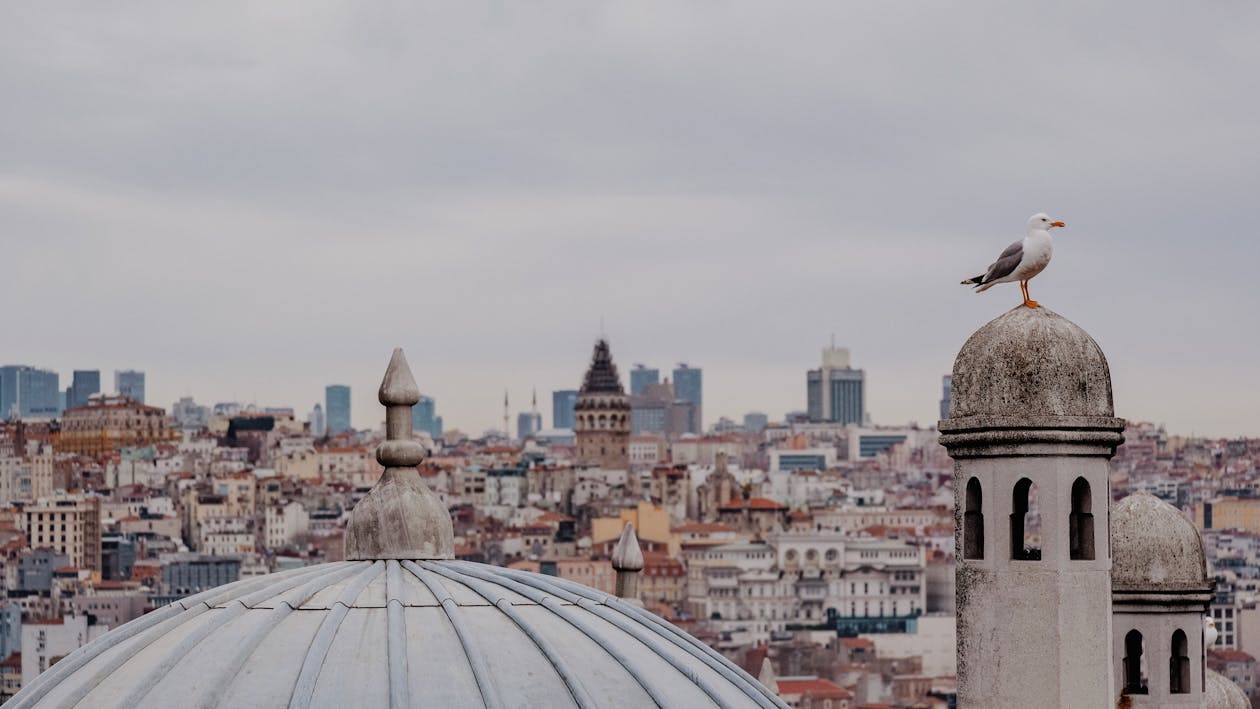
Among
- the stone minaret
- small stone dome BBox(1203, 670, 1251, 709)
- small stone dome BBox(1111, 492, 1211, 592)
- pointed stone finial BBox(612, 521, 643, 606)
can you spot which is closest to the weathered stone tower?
small stone dome BBox(1111, 492, 1211, 592)

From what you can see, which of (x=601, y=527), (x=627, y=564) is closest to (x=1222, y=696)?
(x=627, y=564)

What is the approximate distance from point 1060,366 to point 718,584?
92.5 metres

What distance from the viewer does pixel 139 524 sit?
370 ft

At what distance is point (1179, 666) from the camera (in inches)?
407

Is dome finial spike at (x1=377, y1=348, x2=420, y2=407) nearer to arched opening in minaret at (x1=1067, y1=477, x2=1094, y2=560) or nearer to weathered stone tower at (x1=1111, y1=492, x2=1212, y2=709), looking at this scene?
arched opening in minaret at (x1=1067, y1=477, x2=1094, y2=560)

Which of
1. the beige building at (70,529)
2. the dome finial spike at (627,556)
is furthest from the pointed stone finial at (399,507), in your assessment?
the beige building at (70,529)

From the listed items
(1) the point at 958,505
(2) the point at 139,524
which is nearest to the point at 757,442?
(2) the point at 139,524

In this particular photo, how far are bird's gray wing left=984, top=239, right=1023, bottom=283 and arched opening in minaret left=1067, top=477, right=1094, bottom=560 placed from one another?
85 centimetres

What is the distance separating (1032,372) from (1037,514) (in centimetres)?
43

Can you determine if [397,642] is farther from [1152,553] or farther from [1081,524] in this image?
[1152,553]

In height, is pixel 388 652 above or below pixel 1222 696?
above

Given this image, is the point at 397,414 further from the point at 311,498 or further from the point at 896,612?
the point at 311,498

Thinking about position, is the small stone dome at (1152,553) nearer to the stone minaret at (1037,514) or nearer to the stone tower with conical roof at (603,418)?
the stone minaret at (1037,514)

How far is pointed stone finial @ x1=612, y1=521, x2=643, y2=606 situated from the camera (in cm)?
1002
